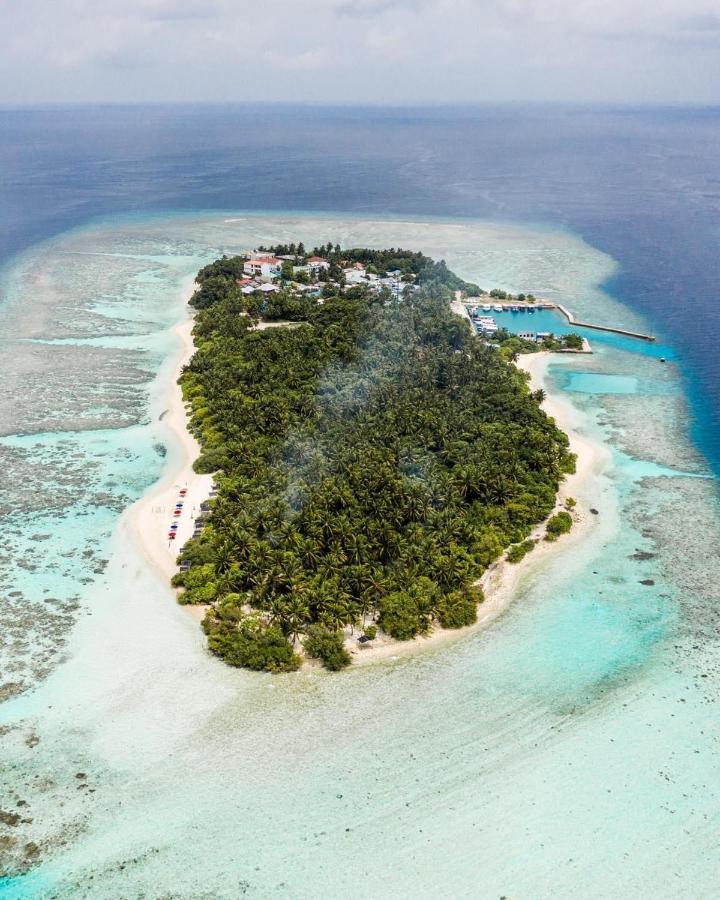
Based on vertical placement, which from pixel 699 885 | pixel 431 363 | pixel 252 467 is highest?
pixel 431 363

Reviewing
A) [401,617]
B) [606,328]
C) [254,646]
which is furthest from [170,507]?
[606,328]

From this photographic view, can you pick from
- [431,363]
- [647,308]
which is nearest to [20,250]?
[431,363]

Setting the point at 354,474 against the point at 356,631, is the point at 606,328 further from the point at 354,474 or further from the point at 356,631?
the point at 356,631

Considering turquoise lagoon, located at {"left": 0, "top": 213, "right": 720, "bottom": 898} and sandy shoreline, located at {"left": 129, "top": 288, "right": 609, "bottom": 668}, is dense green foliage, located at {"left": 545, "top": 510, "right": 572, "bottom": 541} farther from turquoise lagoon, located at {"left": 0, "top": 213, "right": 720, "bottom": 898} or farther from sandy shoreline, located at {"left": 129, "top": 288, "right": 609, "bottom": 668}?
turquoise lagoon, located at {"left": 0, "top": 213, "right": 720, "bottom": 898}

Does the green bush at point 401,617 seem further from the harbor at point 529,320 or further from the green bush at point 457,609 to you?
the harbor at point 529,320

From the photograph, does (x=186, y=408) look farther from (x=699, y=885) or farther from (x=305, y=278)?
(x=699, y=885)

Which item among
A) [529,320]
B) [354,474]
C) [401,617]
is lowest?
[401,617]

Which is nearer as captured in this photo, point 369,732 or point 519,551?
point 369,732

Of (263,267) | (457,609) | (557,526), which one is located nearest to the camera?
(457,609)
